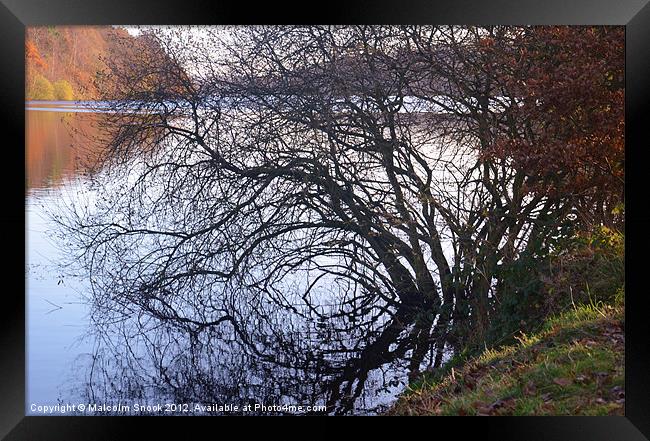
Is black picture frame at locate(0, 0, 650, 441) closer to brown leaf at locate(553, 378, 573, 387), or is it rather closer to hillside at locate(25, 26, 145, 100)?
brown leaf at locate(553, 378, 573, 387)

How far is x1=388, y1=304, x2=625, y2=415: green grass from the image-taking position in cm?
545

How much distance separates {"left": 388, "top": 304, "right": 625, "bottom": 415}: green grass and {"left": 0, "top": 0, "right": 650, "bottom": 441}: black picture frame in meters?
0.10

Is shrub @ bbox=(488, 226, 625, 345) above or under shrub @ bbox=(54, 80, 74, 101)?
under

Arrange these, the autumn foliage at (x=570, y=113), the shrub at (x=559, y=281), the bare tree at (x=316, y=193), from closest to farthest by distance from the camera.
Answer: the shrub at (x=559, y=281), the autumn foliage at (x=570, y=113), the bare tree at (x=316, y=193)

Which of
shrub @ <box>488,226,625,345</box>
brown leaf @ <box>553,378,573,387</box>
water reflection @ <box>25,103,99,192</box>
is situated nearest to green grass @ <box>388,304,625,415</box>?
brown leaf @ <box>553,378,573,387</box>

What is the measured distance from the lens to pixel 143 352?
6715 mm

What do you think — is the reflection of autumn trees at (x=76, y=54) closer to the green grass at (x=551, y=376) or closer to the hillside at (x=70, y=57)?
the hillside at (x=70, y=57)

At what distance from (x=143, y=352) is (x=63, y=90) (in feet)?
7.36

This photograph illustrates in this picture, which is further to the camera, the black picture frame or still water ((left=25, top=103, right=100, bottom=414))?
still water ((left=25, top=103, right=100, bottom=414))
